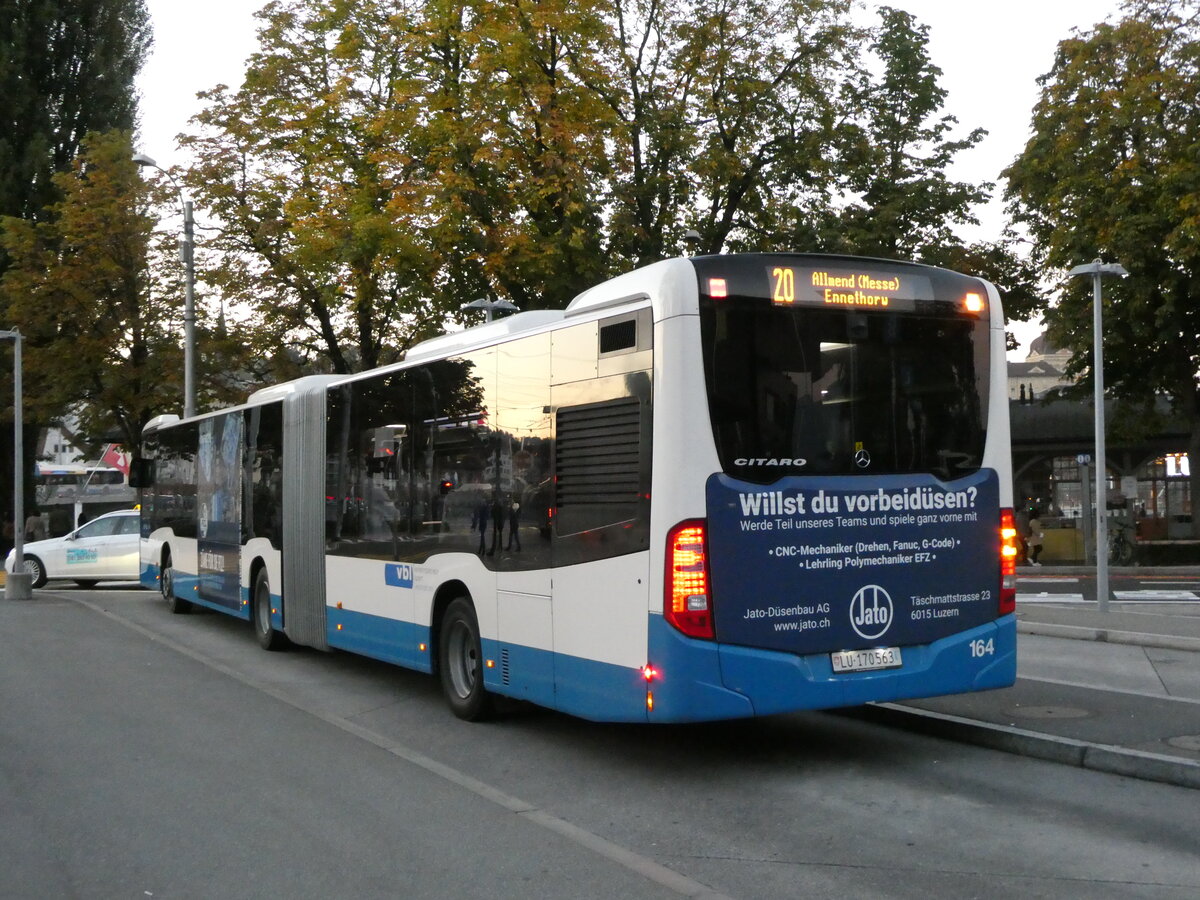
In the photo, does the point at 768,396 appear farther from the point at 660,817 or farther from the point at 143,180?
the point at 143,180

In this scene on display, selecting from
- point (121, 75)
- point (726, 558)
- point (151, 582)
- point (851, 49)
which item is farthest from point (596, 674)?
point (121, 75)

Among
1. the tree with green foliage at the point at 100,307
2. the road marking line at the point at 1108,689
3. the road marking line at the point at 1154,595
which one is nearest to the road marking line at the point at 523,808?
the road marking line at the point at 1108,689

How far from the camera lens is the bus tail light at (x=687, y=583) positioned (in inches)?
293

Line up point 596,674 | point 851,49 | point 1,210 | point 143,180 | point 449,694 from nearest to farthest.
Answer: point 596,674
point 449,694
point 851,49
point 143,180
point 1,210

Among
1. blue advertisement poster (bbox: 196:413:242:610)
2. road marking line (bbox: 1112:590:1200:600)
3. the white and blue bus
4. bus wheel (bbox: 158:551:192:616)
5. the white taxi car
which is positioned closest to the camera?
the white and blue bus

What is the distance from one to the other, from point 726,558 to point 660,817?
4.93ft

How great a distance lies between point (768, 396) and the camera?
775 centimetres

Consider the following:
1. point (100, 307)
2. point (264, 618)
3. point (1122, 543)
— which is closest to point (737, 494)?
point (264, 618)

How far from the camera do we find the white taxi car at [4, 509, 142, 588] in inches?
1100

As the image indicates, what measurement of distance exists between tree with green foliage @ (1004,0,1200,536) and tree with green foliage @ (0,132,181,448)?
2241 centimetres

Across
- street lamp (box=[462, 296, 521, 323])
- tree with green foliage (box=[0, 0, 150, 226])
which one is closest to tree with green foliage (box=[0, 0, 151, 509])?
tree with green foliage (box=[0, 0, 150, 226])

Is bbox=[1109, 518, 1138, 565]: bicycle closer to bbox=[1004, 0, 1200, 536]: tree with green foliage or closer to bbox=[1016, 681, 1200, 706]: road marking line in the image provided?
bbox=[1004, 0, 1200, 536]: tree with green foliage

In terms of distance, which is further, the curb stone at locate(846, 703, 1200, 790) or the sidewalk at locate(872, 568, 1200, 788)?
the sidewalk at locate(872, 568, 1200, 788)

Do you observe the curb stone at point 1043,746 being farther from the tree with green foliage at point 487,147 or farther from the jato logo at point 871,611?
the tree with green foliage at point 487,147
